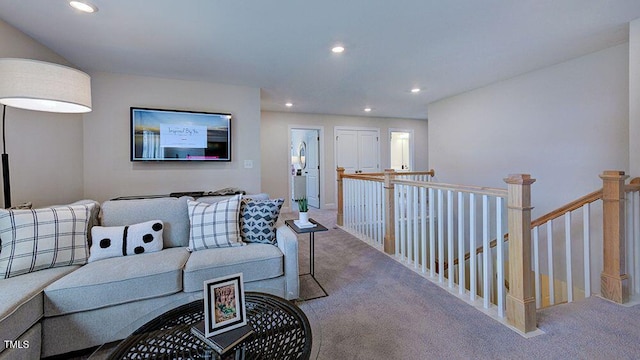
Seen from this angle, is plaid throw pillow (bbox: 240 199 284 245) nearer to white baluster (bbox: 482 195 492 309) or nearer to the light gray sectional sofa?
the light gray sectional sofa

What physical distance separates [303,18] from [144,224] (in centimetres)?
203

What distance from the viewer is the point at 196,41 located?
8.59ft

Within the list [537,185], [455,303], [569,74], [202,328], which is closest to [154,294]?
[202,328]

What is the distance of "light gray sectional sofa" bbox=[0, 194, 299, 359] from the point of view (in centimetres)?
141

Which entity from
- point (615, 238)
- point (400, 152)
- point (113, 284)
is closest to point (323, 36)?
point (113, 284)

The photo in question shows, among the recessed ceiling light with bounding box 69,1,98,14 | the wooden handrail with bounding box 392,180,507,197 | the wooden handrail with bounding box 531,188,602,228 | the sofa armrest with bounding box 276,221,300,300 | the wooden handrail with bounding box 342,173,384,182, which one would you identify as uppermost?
the recessed ceiling light with bounding box 69,1,98,14

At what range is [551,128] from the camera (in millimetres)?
3391

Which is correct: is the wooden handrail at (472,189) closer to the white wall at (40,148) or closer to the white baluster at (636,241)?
the white baluster at (636,241)

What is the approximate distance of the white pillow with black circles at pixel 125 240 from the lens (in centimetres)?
195

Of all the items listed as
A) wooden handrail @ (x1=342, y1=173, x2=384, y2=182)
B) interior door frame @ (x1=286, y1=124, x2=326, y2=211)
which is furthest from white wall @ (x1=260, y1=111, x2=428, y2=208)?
wooden handrail @ (x1=342, y1=173, x2=384, y2=182)

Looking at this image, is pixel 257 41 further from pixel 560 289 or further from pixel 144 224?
pixel 560 289

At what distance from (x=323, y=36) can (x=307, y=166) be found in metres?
4.74

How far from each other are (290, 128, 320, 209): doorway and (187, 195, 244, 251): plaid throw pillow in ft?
13.3

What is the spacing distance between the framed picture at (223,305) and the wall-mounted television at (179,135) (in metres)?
2.95
